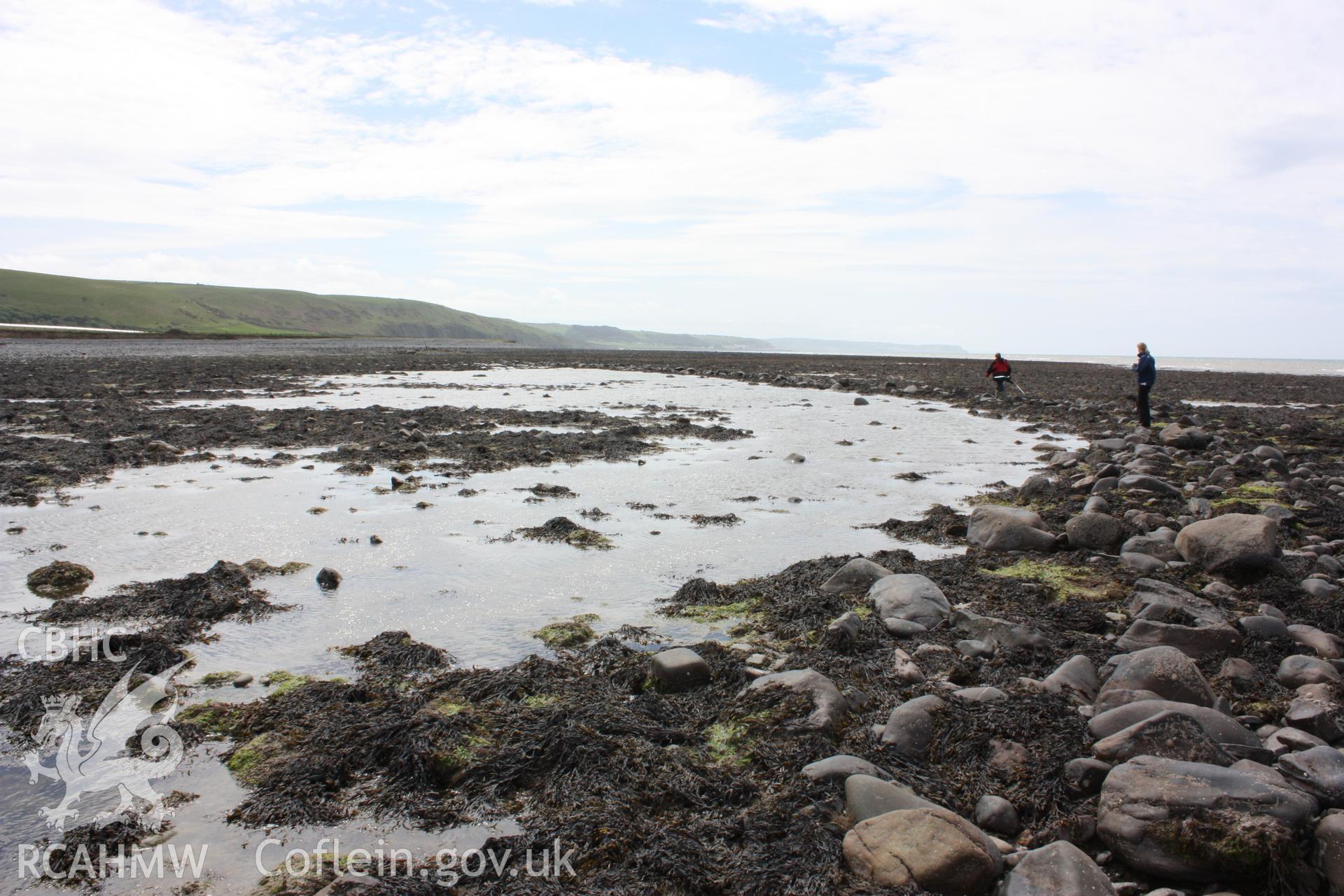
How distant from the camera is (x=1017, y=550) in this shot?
9438 millimetres

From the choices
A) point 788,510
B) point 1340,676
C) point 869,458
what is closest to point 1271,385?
point 869,458

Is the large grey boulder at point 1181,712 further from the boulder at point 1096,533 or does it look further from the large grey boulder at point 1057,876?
the boulder at point 1096,533

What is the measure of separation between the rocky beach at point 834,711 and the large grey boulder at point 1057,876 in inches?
0.7

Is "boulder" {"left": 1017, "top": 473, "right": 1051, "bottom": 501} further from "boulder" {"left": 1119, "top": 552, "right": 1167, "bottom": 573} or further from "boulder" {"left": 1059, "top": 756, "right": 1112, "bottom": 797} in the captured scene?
"boulder" {"left": 1059, "top": 756, "right": 1112, "bottom": 797}

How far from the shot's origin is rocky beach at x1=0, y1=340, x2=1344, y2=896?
3691 millimetres

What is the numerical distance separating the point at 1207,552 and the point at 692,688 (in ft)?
19.8

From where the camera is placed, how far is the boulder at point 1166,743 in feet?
13.7

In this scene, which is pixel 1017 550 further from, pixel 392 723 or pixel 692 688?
pixel 392 723

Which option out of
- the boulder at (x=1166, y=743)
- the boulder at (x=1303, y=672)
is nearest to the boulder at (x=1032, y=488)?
the boulder at (x=1303, y=672)

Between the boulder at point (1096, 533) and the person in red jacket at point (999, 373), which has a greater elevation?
the person in red jacket at point (999, 373)

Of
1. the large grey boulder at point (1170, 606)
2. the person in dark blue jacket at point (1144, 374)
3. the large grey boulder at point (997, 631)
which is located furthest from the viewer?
the person in dark blue jacket at point (1144, 374)

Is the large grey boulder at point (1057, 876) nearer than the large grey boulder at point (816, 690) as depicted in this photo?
Yes

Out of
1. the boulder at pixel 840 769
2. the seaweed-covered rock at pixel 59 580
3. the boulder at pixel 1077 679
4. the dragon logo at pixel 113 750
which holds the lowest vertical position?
the dragon logo at pixel 113 750

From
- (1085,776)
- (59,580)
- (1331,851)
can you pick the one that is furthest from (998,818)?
(59,580)
